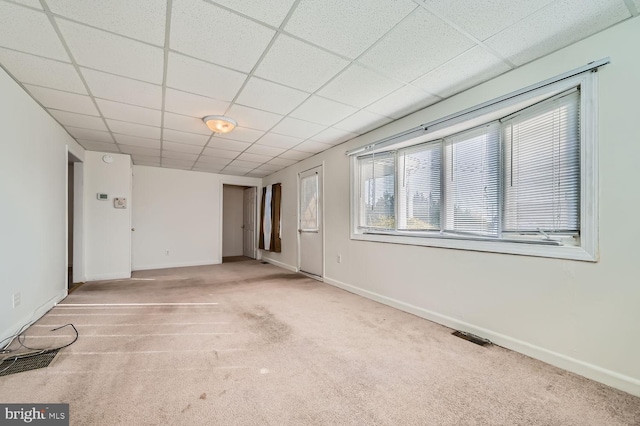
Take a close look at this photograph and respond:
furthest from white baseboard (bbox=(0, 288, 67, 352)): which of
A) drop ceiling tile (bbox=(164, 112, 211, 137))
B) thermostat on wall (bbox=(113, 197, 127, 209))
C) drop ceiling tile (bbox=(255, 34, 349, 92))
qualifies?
drop ceiling tile (bbox=(255, 34, 349, 92))

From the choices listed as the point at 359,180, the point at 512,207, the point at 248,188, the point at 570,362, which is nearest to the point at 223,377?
the point at 570,362

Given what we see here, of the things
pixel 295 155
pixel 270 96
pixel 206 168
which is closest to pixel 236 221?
pixel 206 168

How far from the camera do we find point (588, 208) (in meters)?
1.86

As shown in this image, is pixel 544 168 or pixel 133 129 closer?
pixel 544 168

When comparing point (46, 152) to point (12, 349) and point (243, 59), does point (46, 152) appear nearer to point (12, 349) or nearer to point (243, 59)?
point (12, 349)

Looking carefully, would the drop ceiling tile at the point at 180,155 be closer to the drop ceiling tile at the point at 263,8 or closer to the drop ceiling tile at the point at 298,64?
the drop ceiling tile at the point at 298,64

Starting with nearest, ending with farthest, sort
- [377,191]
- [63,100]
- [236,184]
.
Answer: [63,100] → [377,191] → [236,184]

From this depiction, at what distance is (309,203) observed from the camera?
541 cm

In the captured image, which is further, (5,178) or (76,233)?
(76,233)

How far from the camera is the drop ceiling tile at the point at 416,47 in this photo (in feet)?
5.74

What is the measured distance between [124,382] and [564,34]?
3.96m

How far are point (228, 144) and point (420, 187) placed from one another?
3.15 metres

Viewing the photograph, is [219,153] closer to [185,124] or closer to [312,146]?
[185,124]

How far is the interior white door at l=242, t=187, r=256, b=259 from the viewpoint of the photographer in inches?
310
